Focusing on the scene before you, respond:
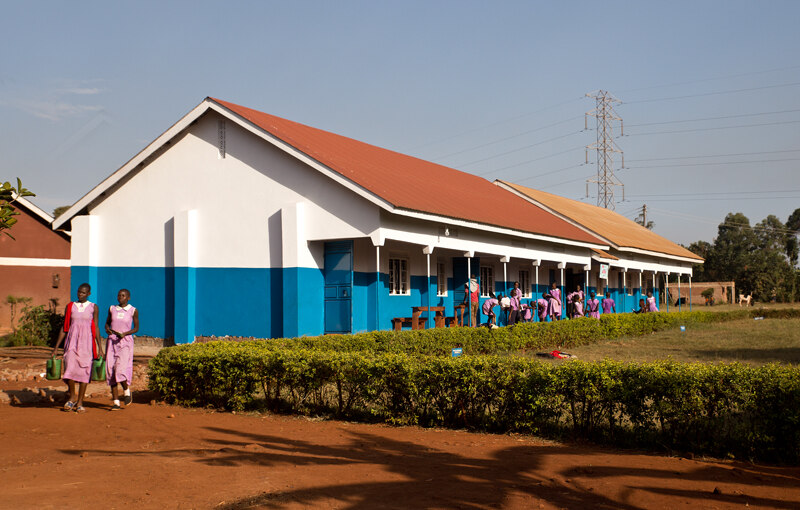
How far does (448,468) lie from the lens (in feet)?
20.9

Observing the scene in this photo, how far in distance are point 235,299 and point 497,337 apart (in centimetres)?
645

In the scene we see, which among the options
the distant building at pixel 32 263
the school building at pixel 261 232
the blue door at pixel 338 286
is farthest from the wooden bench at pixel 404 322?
the distant building at pixel 32 263

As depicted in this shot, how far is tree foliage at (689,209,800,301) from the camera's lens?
5881cm

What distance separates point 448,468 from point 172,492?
2351 millimetres

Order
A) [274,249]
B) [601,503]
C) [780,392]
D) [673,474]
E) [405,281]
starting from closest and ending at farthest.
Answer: [601,503] → [673,474] → [780,392] → [274,249] → [405,281]

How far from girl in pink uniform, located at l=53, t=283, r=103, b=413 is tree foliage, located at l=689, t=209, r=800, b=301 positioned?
57348 mm

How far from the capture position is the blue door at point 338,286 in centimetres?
1684

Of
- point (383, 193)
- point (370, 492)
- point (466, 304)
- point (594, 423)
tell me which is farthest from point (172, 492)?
point (466, 304)

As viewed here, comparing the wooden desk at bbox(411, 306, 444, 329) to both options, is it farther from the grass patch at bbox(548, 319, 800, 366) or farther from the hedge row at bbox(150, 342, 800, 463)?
the hedge row at bbox(150, 342, 800, 463)

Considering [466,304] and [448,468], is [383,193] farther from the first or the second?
[448,468]

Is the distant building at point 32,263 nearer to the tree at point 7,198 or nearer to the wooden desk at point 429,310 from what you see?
the tree at point 7,198

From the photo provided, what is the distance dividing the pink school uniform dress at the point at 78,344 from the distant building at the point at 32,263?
19.4m

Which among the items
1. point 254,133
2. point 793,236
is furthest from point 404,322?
point 793,236

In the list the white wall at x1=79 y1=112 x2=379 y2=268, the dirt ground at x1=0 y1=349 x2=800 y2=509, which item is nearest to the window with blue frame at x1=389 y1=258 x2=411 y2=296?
the white wall at x1=79 y1=112 x2=379 y2=268
